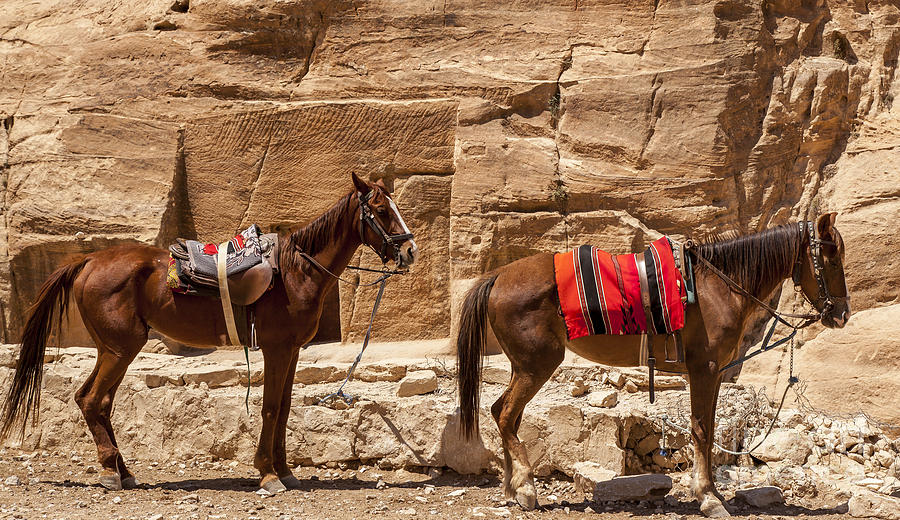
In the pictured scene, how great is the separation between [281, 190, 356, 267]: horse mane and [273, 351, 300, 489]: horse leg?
2.31 ft

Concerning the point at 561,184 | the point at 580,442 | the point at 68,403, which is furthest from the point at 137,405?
the point at 561,184

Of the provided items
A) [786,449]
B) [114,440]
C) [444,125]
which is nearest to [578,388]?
[786,449]

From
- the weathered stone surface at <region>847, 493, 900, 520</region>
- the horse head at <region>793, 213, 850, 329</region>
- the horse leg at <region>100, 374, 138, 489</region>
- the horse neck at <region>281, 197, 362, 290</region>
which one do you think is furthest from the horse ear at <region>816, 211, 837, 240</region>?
the horse leg at <region>100, 374, 138, 489</region>

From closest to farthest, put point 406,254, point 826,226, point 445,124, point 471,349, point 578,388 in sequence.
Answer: point 826,226 < point 471,349 < point 406,254 < point 578,388 < point 445,124

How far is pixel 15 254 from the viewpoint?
29.6 feet

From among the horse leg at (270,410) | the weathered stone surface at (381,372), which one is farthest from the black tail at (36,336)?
the weathered stone surface at (381,372)

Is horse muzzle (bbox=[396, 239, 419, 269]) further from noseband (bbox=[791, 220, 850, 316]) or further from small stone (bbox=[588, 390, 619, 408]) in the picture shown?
noseband (bbox=[791, 220, 850, 316])

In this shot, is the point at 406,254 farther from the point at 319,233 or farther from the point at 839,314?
the point at 839,314

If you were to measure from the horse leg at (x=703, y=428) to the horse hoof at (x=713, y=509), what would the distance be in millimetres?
43

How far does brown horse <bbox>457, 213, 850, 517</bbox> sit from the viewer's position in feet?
18.7

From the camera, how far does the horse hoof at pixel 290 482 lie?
6473 mm

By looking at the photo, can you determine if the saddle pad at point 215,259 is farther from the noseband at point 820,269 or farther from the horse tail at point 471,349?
the noseband at point 820,269

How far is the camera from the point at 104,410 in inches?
256

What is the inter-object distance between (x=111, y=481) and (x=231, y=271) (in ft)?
5.24
